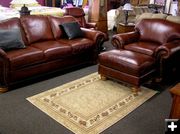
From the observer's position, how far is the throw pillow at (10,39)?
10.3 feet

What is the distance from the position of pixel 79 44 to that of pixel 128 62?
1106 millimetres

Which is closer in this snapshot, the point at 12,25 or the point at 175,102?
the point at 175,102

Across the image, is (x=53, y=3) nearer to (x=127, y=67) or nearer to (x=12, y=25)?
(x=12, y=25)

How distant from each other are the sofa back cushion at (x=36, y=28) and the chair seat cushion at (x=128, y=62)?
45.7 inches

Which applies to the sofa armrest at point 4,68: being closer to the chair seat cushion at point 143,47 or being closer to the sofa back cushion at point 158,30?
the chair seat cushion at point 143,47

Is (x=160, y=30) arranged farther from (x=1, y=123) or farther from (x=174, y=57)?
(x=1, y=123)

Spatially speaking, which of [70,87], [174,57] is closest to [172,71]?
[174,57]

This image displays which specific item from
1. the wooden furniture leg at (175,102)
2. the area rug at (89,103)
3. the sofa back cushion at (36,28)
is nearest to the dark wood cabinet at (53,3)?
the sofa back cushion at (36,28)

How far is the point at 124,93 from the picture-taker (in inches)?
121

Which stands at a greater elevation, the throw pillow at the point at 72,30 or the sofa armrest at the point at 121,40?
the throw pillow at the point at 72,30

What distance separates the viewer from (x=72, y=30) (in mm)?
4070

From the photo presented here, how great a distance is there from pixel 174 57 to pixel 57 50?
186 centimetres

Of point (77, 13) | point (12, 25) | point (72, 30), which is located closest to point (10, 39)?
point (12, 25)

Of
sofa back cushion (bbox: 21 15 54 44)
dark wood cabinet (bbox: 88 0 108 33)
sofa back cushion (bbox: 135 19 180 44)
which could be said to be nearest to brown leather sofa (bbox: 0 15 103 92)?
sofa back cushion (bbox: 21 15 54 44)
